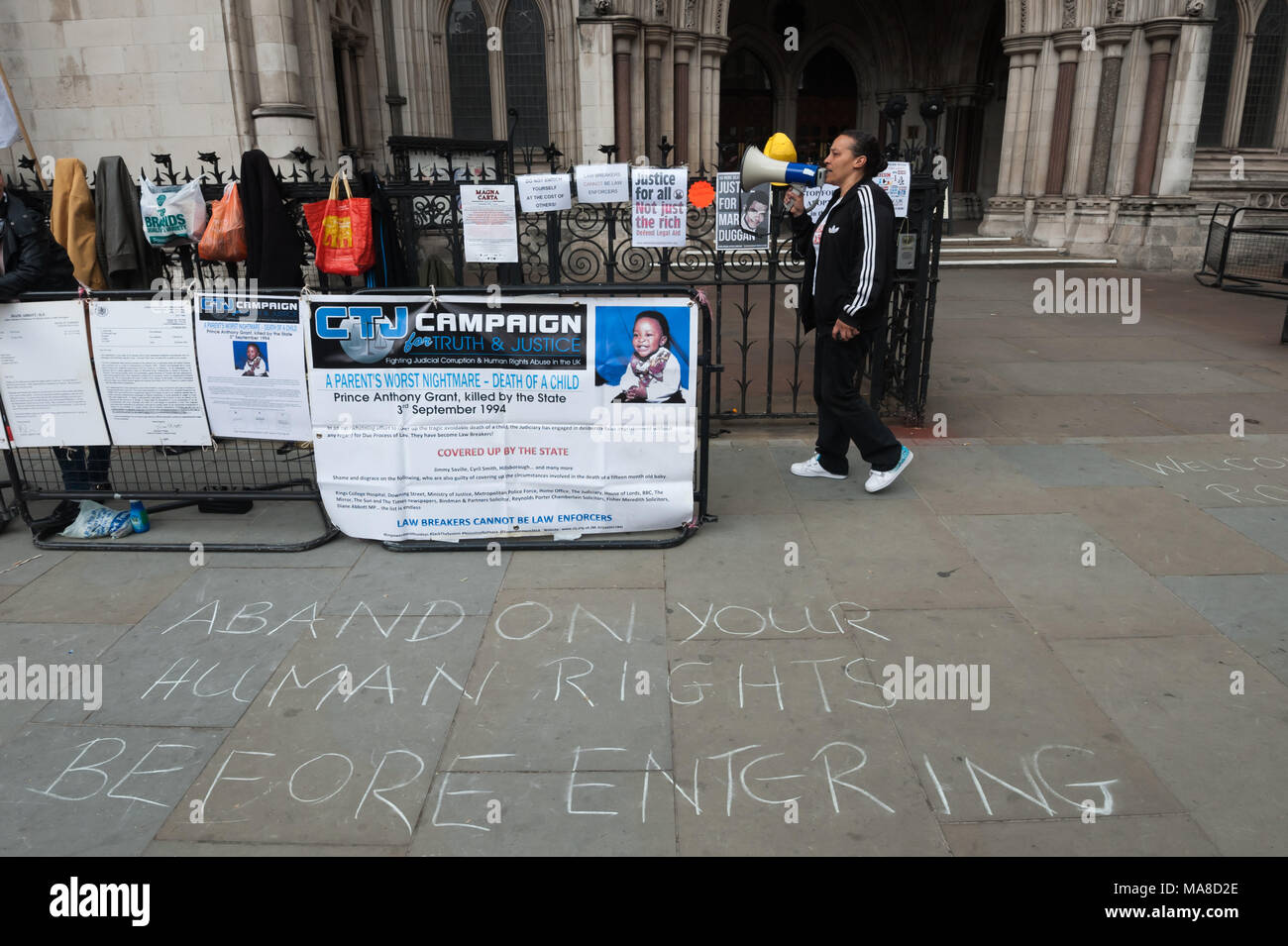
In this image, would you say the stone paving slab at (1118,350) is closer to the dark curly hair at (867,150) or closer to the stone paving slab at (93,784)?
the dark curly hair at (867,150)

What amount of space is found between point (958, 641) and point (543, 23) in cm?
1814

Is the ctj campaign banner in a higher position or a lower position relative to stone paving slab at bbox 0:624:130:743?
higher

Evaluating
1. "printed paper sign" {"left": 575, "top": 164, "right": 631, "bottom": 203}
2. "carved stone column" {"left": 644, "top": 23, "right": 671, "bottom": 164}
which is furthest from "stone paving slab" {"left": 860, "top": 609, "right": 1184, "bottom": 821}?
"carved stone column" {"left": 644, "top": 23, "right": 671, "bottom": 164}

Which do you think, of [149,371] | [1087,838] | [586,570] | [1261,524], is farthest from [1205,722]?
[149,371]

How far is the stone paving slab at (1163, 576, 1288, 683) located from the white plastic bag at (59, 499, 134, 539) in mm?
6056

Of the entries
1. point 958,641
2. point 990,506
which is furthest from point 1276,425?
point 958,641

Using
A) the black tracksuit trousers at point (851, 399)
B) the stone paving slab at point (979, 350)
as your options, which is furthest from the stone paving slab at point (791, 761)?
the stone paving slab at point (979, 350)

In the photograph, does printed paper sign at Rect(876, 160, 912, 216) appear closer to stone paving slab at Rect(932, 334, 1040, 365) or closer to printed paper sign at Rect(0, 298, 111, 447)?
stone paving slab at Rect(932, 334, 1040, 365)

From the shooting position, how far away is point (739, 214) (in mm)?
6871

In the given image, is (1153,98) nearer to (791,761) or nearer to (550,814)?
(791,761)

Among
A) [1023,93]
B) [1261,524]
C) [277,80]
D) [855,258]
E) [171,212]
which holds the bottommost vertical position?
[1261,524]

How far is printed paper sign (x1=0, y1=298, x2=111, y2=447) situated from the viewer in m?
5.19

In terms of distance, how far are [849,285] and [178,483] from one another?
15.9 feet
